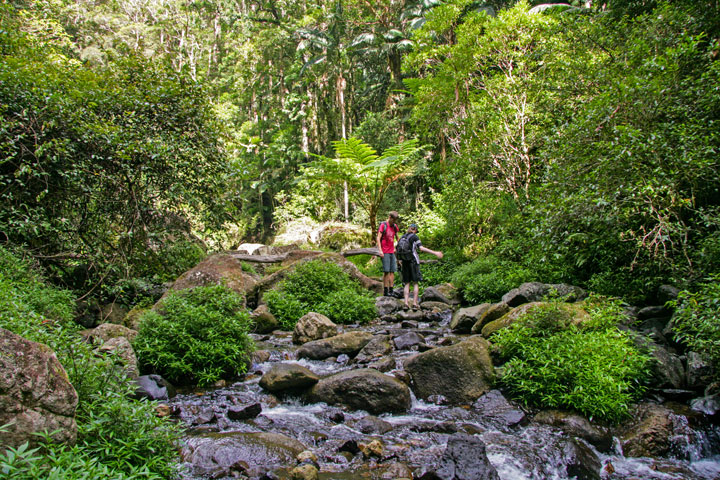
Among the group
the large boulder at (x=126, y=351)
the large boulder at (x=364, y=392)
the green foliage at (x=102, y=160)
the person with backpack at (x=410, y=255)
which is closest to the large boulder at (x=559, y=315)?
the large boulder at (x=364, y=392)

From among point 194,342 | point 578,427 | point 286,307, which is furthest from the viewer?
point 286,307

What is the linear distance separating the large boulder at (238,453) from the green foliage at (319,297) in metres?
4.62

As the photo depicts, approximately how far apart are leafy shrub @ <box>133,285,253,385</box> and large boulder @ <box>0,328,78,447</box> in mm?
2578

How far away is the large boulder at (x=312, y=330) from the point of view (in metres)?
7.43

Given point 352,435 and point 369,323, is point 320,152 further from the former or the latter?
point 352,435

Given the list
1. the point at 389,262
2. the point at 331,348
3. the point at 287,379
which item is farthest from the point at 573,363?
the point at 389,262

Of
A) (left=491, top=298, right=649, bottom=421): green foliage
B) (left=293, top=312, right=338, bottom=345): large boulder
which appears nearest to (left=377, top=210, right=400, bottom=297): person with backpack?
(left=293, top=312, right=338, bottom=345): large boulder

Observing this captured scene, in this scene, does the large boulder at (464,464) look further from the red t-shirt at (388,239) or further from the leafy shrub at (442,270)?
the leafy shrub at (442,270)

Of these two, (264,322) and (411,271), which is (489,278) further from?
(264,322)

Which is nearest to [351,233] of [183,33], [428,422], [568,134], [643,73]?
[568,134]

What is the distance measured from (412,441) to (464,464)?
73 cm

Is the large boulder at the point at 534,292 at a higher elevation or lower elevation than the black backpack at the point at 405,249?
lower

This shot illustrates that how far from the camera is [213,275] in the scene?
8.70 meters

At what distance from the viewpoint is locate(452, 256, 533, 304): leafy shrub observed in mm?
9391
